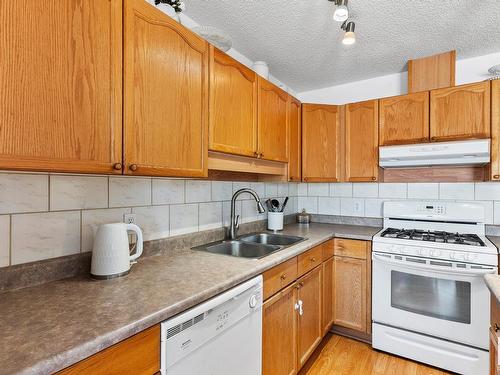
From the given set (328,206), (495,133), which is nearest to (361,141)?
(328,206)

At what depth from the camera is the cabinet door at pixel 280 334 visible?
1466 mm

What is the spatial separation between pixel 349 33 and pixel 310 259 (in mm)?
1449

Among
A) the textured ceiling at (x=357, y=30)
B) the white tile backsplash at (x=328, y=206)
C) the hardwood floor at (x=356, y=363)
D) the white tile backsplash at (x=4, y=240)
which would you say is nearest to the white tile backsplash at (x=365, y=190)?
the white tile backsplash at (x=328, y=206)

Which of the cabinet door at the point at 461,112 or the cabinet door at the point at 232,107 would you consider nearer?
the cabinet door at the point at 232,107

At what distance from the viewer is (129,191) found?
1.45 meters

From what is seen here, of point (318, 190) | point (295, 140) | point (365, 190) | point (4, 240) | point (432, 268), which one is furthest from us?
point (318, 190)

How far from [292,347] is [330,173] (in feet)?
5.09

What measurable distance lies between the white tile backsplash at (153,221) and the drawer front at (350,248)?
1459 millimetres

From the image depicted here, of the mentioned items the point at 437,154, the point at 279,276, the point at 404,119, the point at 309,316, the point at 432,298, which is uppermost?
the point at 404,119

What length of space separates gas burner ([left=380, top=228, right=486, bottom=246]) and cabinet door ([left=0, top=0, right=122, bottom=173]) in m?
2.12

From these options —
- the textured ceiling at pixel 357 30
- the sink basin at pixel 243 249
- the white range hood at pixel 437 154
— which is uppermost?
the textured ceiling at pixel 357 30

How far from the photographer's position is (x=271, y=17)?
5.90ft

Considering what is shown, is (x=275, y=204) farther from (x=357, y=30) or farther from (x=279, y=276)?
(x=357, y=30)

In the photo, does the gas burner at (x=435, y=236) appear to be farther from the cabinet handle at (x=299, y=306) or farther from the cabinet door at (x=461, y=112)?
the cabinet handle at (x=299, y=306)
